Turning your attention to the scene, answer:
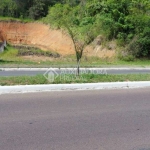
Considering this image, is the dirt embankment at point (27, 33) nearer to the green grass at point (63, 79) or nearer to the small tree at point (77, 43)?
the small tree at point (77, 43)

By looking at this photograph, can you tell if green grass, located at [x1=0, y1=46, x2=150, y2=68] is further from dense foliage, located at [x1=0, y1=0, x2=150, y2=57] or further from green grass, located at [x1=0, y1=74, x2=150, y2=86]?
green grass, located at [x1=0, y1=74, x2=150, y2=86]

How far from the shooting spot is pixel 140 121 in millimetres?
6070

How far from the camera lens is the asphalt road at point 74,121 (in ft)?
15.4

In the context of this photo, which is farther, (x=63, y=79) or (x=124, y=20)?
(x=124, y=20)

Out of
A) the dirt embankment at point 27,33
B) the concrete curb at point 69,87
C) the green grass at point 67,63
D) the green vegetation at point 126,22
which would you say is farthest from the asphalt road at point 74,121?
the dirt embankment at point 27,33

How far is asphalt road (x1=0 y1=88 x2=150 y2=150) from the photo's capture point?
15.4 ft

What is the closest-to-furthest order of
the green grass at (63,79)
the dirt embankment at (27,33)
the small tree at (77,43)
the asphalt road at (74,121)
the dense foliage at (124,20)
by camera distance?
the asphalt road at (74,121)
the green grass at (63,79)
the small tree at (77,43)
the dense foliage at (124,20)
the dirt embankment at (27,33)

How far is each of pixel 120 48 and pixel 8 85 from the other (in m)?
24.4

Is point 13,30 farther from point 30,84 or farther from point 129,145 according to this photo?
point 129,145

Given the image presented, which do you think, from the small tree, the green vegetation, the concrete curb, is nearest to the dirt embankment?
the green vegetation

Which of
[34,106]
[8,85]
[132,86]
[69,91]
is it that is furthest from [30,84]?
[132,86]

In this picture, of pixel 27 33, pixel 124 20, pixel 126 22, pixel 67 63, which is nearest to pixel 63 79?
pixel 67 63

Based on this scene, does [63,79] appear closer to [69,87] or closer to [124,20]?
[69,87]

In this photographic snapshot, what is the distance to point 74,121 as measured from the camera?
5.86 m
